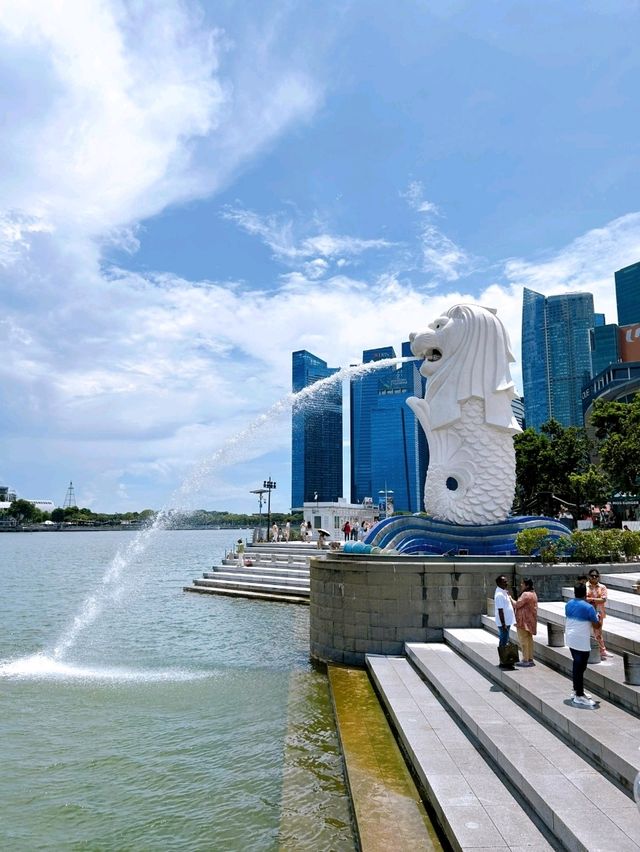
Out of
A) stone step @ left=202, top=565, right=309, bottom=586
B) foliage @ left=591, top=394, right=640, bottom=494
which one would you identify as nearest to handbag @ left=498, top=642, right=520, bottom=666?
stone step @ left=202, top=565, right=309, bottom=586

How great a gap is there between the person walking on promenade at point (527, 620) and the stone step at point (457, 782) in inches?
52.2

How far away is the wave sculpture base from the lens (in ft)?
47.3

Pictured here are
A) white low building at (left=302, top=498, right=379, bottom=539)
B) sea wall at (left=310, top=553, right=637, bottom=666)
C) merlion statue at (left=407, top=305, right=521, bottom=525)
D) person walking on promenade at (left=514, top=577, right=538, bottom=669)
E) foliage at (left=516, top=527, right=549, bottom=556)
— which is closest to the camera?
person walking on promenade at (left=514, top=577, right=538, bottom=669)

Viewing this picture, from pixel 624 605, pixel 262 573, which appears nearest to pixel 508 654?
pixel 624 605

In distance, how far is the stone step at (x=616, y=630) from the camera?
734 cm

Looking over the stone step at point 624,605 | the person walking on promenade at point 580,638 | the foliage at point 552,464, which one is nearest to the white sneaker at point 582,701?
the person walking on promenade at point 580,638

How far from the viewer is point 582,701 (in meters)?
6.44

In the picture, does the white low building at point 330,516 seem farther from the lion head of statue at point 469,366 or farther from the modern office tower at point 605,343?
the modern office tower at point 605,343

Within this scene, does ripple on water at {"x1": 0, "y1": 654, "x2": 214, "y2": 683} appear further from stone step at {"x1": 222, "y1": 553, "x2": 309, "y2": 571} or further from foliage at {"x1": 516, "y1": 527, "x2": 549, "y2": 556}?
stone step at {"x1": 222, "y1": 553, "x2": 309, "y2": 571}

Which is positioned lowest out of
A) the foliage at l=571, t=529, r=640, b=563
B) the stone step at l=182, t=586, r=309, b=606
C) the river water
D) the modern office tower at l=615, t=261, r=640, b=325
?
the river water

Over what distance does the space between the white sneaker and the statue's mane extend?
32.4ft

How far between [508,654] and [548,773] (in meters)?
2.75

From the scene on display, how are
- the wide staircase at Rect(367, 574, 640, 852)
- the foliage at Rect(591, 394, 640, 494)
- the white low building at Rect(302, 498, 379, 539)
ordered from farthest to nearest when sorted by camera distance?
the white low building at Rect(302, 498, 379, 539), the foliage at Rect(591, 394, 640, 494), the wide staircase at Rect(367, 574, 640, 852)

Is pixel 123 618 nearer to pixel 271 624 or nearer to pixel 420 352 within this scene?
pixel 271 624
